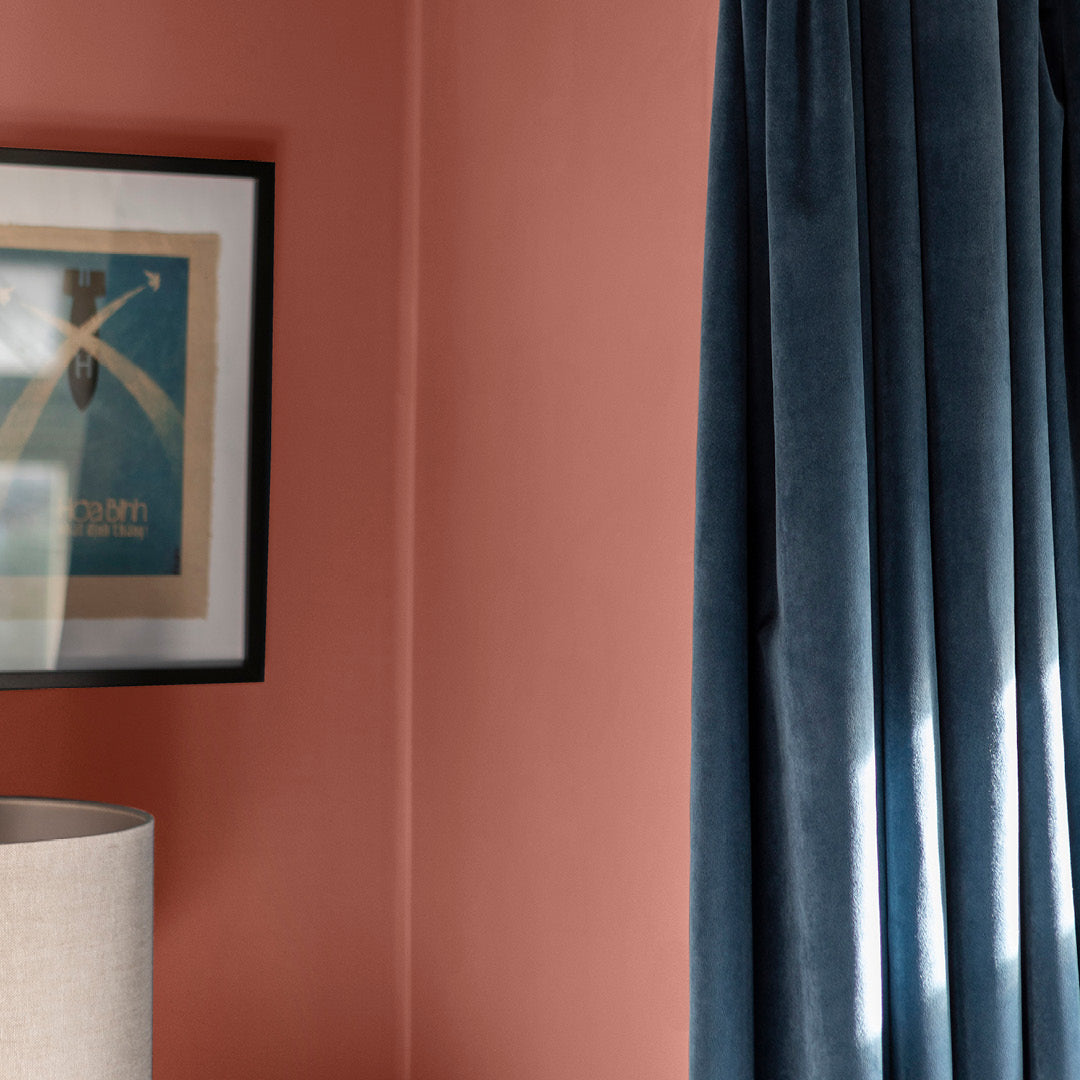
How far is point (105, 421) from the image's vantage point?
1.62 m

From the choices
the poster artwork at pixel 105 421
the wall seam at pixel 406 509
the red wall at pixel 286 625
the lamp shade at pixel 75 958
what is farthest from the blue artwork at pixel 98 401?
the lamp shade at pixel 75 958

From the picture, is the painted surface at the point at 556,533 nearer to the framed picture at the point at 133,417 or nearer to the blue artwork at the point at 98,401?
the framed picture at the point at 133,417

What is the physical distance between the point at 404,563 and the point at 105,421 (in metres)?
0.51

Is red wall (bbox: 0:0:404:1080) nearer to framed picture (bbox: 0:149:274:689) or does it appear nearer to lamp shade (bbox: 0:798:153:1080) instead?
framed picture (bbox: 0:149:274:689)

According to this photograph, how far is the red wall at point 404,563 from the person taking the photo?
136 cm

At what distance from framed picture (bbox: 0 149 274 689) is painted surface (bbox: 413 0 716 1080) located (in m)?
0.29

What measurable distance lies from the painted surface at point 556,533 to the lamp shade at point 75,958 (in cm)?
51

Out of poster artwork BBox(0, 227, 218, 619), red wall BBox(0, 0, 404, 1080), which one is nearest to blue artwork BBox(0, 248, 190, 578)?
poster artwork BBox(0, 227, 218, 619)

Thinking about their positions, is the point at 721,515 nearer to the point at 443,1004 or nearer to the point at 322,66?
the point at 443,1004

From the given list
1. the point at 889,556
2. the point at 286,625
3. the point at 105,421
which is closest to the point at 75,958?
the point at 286,625

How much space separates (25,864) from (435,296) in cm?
103

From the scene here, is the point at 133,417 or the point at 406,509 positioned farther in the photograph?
the point at 406,509

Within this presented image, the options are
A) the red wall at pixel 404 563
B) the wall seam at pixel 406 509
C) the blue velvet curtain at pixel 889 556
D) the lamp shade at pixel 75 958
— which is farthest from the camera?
the wall seam at pixel 406 509

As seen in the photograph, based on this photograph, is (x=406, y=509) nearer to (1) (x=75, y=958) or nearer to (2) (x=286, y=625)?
(2) (x=286, y=625)
